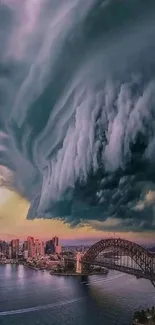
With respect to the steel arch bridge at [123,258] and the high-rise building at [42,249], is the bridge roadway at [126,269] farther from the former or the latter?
the high-rise building at [42,249]

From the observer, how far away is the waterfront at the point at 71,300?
23.3 ft

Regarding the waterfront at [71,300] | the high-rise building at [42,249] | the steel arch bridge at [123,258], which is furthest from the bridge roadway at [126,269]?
the high-rise building at [42,249]

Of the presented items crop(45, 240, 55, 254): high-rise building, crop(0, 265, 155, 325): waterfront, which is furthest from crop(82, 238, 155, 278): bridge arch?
crop(45, 240, 55, 254): high-rise building

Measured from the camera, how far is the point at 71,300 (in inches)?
350

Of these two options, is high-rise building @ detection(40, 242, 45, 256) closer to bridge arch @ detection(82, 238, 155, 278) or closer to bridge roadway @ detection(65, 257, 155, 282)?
bridge roadway @ detection(65, 257, 155, 282)

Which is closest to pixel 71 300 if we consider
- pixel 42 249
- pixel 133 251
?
pixel 133 251

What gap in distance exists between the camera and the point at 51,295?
30.2 ft

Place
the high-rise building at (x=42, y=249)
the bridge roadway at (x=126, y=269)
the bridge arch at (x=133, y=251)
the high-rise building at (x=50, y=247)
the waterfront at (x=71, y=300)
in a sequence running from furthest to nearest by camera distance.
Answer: the high-rise building at (x=42, y=249) → the high-rise building at (x=50, y=247) → the bridge arch at (x=133, y=251) → the bridge roadway at (x=126, y=269) → the waterfront at (x=71, y=300)

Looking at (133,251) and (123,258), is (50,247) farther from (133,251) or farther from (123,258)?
(123,258)

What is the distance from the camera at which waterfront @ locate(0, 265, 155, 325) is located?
23.3 feet

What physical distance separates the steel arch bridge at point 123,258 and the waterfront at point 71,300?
1.09 ft

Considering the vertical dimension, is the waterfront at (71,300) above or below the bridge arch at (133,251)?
below

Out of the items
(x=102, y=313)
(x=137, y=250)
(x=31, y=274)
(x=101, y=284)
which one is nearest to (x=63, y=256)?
(x=31, y=274)

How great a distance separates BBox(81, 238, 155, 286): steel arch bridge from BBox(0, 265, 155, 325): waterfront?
1.09 ft
